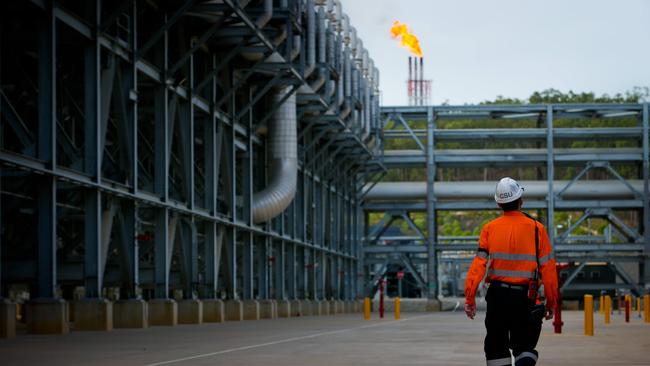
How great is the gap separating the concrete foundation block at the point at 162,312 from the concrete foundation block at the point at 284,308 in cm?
1556

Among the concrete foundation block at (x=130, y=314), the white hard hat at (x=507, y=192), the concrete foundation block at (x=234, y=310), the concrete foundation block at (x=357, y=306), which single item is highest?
the white hard hat at (x=507, y=192)

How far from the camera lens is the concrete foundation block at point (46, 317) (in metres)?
22.6

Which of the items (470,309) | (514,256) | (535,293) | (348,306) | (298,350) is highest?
(514,256)

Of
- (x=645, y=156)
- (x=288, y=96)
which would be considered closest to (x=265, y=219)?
(x=288, y=96)

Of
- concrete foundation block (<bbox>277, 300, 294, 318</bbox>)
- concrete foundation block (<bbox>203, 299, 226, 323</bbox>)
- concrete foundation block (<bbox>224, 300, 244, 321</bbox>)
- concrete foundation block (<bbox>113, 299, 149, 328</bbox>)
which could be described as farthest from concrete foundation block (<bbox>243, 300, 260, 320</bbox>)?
concrete foundation block (<bbox>113, 299, 149, 328</bbox>)

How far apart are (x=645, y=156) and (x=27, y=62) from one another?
137 ft

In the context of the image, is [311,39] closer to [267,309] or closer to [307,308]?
[267,309]

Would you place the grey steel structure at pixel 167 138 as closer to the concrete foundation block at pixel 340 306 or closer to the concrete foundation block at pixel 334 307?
the concrete foundation block at pixel 334 307

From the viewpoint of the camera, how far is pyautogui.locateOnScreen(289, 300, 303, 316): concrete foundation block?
4840 cm

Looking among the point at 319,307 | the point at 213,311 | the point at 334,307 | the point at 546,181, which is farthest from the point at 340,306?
the point at 213,311

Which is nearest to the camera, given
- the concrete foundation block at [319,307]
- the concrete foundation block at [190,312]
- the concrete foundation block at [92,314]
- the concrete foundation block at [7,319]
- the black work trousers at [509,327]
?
the black work trousers at [509,327]

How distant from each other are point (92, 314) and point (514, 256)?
16726 mm

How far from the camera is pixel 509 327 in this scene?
9422 millimetres

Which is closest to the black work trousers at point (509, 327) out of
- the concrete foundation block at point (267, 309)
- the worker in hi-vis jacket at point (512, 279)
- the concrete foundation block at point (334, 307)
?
the worker in hi-vis jacket at point (512, 279)
